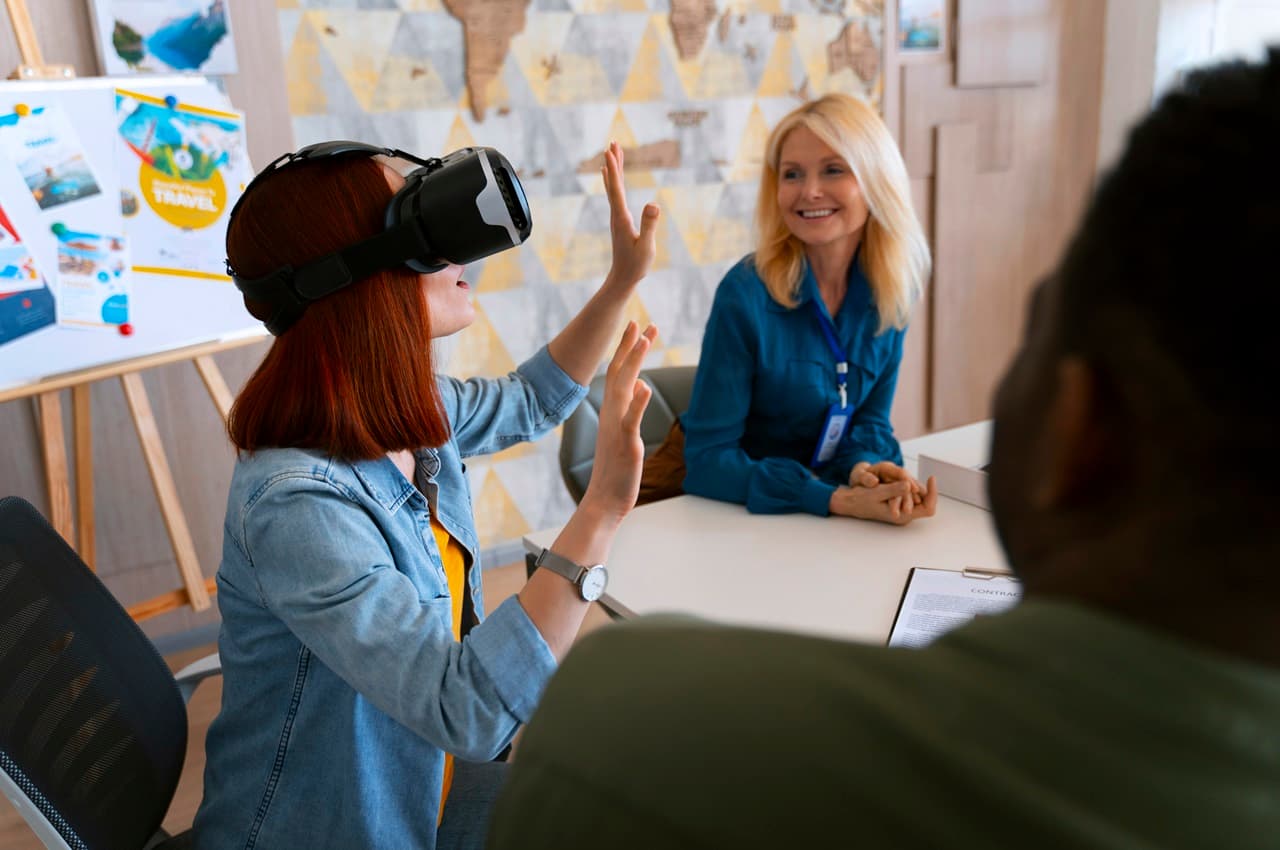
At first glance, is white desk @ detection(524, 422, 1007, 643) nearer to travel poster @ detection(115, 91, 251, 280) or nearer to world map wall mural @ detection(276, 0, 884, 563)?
travel poster @ detection(115, 91, 251, 280)

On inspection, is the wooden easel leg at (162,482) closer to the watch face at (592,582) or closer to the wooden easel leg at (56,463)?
the wooden easel leg at (56,463)

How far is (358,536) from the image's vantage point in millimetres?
1070

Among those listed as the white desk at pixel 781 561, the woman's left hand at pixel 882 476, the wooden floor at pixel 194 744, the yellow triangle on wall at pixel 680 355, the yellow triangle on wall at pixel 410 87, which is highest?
the yellow triangle on wall at pixel 410 87

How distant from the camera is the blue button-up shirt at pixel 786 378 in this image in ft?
6.40

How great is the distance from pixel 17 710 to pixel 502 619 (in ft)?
1.64

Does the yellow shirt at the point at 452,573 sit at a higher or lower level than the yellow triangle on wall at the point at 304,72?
lower

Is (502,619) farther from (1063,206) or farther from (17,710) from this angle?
(1063,206)


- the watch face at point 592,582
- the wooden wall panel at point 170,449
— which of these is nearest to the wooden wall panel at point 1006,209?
the wooden wall panel at point 170,449

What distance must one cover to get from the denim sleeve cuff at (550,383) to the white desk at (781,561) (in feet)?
0.76

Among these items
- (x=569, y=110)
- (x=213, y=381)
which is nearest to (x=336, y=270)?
(x=213, y=381)

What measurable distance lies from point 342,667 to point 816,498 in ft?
2.91

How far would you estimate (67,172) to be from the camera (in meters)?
2.31

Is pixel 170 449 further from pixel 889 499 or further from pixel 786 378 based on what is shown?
pixel 889 499

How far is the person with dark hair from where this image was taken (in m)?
0.38
